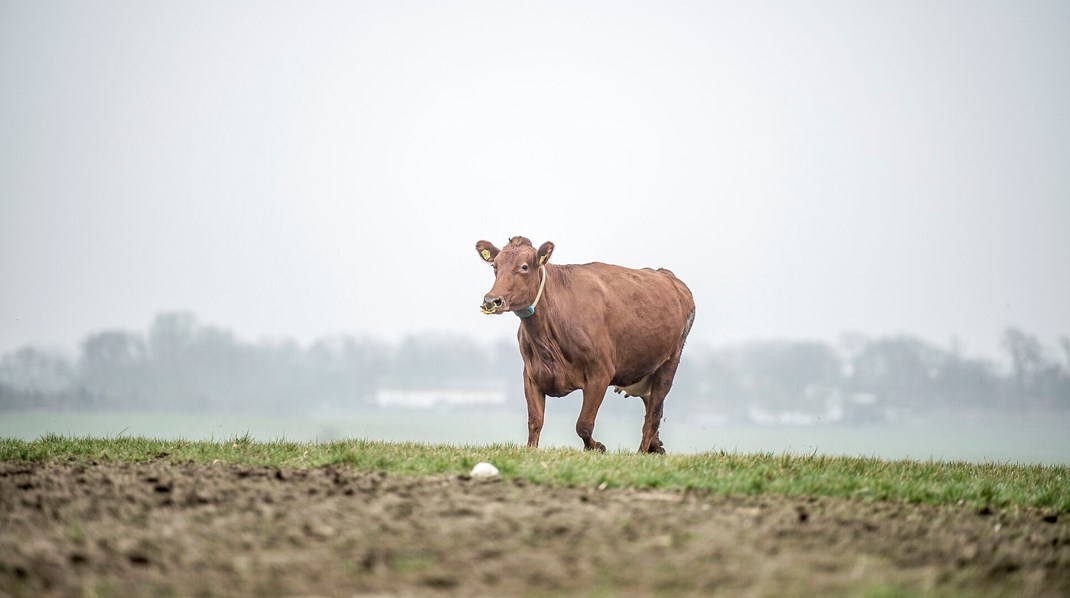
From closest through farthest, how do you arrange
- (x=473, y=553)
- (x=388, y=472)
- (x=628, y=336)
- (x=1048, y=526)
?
1. (x=473, y=553)
2. (x=1048, y=526)
3. (x=388, y=472)
4. (x=628, y=336)

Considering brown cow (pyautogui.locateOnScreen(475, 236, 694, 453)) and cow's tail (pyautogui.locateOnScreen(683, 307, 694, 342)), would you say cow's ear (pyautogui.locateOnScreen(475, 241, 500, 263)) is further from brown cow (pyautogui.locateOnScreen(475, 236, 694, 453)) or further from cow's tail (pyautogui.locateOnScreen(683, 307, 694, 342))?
cow's tail (pyautogui.locateOnScreen(683, 307, 694, 342))

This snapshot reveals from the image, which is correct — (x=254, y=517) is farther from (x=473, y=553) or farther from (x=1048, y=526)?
(x=1048, y=526)

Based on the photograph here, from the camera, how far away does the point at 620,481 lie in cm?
886

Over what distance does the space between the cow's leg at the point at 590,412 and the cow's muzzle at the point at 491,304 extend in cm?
157

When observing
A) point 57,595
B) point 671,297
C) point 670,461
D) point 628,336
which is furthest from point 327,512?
point 671,297

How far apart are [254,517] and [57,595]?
1.66m

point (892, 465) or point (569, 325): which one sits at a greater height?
point (569, 325)

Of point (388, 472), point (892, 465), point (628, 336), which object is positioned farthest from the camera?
point (628, 336)

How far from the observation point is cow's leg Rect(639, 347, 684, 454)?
47.1 feet

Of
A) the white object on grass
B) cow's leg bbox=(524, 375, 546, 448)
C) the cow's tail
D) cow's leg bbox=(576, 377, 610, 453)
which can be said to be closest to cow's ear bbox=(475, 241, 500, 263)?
cow's leg bbox=(524, 375, 546, 448)

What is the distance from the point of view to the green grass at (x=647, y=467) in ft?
29.9

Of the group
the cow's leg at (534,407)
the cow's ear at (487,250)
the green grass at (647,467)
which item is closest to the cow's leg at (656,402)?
the cow's leg at (534,407)

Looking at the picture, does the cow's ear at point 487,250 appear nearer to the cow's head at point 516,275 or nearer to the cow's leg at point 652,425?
the cow's head at point 516,275

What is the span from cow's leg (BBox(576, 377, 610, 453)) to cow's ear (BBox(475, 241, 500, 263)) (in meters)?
1.93
